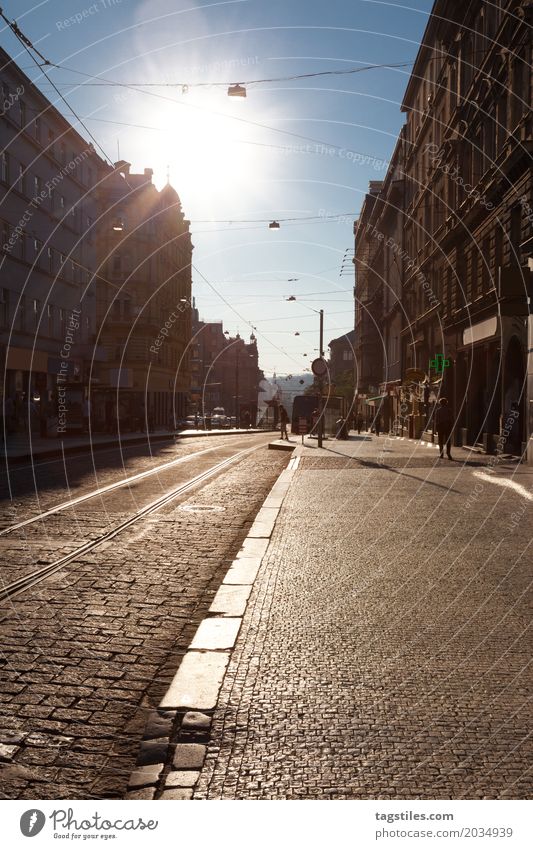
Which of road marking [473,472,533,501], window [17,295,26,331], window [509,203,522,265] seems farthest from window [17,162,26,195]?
road marking [473,472,533,501]

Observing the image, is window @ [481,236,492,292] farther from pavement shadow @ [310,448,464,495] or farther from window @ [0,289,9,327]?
window @ [0,289,9,327]

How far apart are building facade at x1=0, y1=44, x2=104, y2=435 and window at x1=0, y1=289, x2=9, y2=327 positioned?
0.15 feet

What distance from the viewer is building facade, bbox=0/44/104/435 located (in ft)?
127

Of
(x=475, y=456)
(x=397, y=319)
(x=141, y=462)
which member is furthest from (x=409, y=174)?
(x=141, y=462)

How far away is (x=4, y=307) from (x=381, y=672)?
37.0 meters

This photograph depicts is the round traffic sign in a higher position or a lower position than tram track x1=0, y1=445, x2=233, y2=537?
higher

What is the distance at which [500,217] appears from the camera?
2764 centimetres

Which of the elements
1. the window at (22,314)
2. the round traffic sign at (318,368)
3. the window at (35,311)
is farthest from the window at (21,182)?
the round traffic sign at (318,368)

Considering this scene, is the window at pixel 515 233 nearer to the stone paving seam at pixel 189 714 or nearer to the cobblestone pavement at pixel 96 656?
the cobblestone pavement at pixel 96 656

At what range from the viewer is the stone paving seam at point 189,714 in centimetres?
341

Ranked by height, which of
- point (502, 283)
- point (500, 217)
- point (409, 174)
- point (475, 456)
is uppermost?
point (409, 174)

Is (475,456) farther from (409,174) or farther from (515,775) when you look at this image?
(409,174)

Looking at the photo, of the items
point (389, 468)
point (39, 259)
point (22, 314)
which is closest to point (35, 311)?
point (22, 314)

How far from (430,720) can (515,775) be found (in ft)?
2.21
